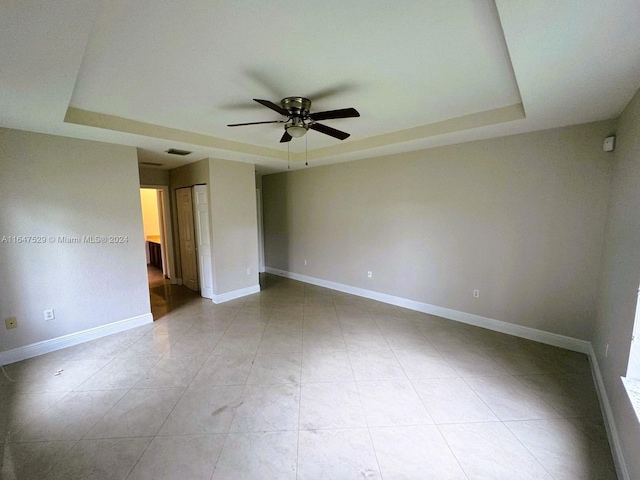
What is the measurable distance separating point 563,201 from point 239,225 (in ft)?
14.9

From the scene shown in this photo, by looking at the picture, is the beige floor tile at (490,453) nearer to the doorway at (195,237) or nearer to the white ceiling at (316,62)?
the white ceiling at (316,62)

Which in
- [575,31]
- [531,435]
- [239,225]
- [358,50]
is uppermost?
[358,50]

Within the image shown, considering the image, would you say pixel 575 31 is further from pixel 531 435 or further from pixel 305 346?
pixel 305 346

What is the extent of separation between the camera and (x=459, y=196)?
3.50m

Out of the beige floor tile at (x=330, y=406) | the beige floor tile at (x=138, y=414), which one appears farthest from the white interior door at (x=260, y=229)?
the beige floor tile at (x=330, y=406)

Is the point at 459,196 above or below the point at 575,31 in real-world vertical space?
below

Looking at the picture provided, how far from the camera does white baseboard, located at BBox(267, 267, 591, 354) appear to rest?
112 inches

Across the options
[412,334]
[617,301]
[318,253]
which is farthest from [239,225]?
[617,301]

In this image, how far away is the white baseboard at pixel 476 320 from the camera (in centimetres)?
285

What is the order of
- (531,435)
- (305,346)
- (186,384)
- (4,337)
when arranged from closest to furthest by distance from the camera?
(531,435)
(186,384)
(4,337)
(305,346)

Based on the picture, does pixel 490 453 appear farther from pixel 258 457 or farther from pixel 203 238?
pixel 203 238

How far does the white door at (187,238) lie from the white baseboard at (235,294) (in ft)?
3.09

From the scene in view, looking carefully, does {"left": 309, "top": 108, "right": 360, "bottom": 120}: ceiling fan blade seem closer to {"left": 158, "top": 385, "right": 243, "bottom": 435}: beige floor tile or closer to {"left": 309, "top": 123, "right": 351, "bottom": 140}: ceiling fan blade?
{"left": 309, "top": 123, "right": 351, "bottom": 140}: ceiling fan blade

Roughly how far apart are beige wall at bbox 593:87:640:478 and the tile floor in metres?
0.30
